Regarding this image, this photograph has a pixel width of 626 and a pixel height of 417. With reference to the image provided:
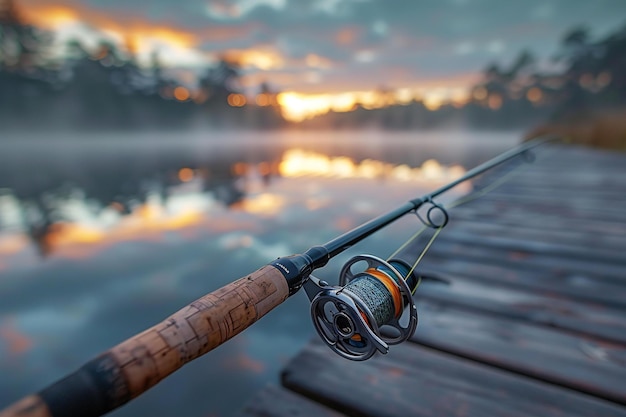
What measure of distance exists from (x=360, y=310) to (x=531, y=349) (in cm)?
152

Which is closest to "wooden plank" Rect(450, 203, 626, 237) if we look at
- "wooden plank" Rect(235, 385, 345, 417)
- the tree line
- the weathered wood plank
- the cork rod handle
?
the weathered wood plank

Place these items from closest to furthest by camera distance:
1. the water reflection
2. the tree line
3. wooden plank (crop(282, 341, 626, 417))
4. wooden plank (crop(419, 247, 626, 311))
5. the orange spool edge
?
the orange spool edge < wooden plank (crop(282, 341, 626, 417)) < wooden plank (crop(419, 247, 626, 311)) < the water reflection < the tree line

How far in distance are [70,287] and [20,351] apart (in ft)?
5.74

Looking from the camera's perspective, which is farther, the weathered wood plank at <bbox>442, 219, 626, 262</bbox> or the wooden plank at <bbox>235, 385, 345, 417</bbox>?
the weathered wood plank at <bbox>442, 219, 626, 262</bbox>

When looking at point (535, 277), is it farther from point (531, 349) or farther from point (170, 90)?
point (170, 90)

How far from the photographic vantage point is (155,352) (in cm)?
95

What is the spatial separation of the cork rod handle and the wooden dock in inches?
33.3

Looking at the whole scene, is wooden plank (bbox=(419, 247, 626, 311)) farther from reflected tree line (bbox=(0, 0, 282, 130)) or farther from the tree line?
reflected tree line (bbox=(0, 0, 282, 130))

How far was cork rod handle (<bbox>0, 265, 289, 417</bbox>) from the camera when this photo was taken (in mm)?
743

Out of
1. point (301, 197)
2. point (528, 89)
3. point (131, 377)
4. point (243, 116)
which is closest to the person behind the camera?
point (131, 377)

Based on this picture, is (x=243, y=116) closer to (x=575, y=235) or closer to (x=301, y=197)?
(x=301, y=197)

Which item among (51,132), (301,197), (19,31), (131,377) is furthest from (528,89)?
(51,132)

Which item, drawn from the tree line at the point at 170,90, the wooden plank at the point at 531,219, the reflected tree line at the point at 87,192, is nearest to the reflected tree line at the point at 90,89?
the tree line at the point at 170,90

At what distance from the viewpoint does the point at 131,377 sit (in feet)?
2.84
